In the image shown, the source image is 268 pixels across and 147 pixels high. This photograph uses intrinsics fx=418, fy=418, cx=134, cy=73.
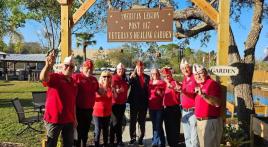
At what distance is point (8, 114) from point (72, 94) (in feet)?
25.5

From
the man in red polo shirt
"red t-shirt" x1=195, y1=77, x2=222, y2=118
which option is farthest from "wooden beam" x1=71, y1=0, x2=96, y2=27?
"red t-shirt" x1=195, y1=77, x2=222, y2=118

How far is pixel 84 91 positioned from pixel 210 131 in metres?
2.29

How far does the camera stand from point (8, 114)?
1316cm

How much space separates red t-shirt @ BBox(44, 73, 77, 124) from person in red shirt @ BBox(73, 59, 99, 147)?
3.88 ft

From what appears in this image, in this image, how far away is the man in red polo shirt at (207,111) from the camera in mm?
6113

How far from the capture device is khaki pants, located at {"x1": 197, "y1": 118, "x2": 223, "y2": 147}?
6.19 meters

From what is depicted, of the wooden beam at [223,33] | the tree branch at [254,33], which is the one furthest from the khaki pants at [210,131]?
the tree branch at [254,33]

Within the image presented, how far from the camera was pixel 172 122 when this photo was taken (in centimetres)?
818

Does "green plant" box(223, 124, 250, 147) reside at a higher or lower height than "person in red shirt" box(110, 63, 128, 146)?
lower

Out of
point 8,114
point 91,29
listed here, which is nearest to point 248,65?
point 8,114

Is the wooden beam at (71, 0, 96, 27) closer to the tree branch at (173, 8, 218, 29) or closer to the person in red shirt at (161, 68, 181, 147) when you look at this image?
the person in red shirt at (161, 68, 181, 147)

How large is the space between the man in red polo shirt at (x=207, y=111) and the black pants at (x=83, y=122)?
2033 mm

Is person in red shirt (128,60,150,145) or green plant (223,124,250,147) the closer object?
green plant (223,124,250,147)

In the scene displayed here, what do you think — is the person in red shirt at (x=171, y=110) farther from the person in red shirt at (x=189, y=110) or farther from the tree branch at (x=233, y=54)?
the tree branch at (x=233, y=54)
